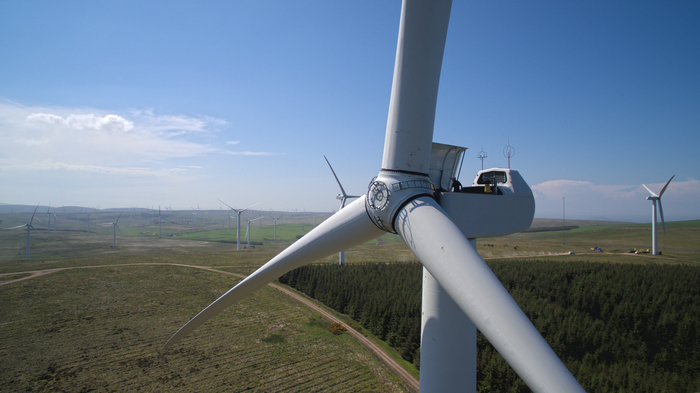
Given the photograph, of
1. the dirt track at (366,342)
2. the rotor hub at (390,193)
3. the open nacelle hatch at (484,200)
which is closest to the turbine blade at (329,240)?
the rotor hub at (390,193)

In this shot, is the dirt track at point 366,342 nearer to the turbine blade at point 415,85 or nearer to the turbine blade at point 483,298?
the turbine blade at point 483,298

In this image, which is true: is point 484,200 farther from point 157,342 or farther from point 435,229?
point 157,342

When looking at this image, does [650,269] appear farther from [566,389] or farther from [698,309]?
[566,389]

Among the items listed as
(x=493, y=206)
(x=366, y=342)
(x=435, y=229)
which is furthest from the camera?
(x=366, y=342)

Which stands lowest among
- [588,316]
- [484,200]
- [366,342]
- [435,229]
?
[366,342]

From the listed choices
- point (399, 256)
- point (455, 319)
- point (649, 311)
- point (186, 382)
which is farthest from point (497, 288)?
point (399, 256)

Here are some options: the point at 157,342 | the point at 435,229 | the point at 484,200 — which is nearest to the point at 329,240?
the point at 435,229

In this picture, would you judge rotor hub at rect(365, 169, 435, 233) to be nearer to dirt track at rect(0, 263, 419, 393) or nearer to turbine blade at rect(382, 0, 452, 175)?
turbine blade at rect(382, 0, 452, 175)
